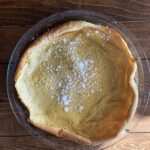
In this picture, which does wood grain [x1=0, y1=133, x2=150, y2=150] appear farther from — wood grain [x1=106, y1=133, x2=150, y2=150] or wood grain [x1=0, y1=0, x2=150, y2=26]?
wood grain [x1=0, y1=0, x2=150, y2=26]

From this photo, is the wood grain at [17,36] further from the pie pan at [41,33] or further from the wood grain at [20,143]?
the wood grain at [20,143]

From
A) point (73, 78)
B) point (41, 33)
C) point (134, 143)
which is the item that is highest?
point (41, 33)

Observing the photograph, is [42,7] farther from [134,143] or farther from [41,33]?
[134,143]

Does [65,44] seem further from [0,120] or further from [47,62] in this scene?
[0,120]

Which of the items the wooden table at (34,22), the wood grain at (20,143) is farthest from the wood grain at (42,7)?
the wood grain at (20,143)

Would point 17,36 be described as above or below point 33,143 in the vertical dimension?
above

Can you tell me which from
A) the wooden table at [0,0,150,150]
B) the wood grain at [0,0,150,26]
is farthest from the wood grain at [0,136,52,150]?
the wood grain at [0,0,150,26]

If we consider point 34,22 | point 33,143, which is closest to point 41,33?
point 34,22
